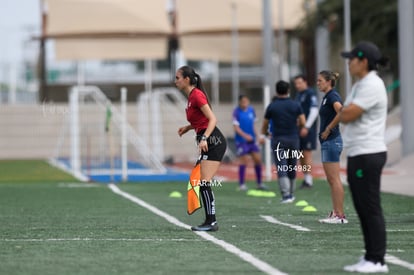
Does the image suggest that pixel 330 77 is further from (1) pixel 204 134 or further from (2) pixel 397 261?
(2) pixel 397 261

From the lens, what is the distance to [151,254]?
11.6 meters

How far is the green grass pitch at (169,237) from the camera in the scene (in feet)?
35.2

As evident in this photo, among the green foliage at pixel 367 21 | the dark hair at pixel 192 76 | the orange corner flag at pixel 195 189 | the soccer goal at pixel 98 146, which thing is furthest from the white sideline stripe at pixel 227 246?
the green foliage at pixel 367 21

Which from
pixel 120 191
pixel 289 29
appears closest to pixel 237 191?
pixel 120 191

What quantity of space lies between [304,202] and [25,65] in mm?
59208

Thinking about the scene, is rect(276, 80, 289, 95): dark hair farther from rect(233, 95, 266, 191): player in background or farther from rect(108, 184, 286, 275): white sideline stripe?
rect(233, 95, 266, 191): player in background

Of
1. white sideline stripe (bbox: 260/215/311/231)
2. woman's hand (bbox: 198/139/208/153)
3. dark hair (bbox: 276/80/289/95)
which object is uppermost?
dark hair (bbox: 276/80/289/95)

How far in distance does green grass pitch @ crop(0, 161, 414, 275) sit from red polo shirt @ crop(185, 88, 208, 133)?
1.28 metres

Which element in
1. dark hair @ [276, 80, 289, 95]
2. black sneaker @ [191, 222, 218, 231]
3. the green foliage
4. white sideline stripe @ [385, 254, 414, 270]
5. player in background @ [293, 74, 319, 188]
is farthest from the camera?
the green foliage

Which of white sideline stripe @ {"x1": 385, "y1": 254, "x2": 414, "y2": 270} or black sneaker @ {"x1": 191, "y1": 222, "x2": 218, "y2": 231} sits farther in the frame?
black sneaker @ {"x1": 191, "y1": 222, "x2": 218, "y2": 231}

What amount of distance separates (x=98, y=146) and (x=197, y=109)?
34.3 m

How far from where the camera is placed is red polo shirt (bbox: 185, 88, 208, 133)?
47.6ft

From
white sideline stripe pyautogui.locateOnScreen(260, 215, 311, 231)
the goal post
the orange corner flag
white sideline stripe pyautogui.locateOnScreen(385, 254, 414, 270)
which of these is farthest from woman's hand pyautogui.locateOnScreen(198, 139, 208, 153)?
the goal post

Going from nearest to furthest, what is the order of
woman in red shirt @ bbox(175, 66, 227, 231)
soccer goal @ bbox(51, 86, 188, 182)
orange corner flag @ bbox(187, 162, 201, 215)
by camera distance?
woman in red shirt @ bbox(175, 66, 227, 231)
orange corner flag @ bbox(187, 162, 201, 215)
soccer goal @ bbox(51, 86, 188, 182)
